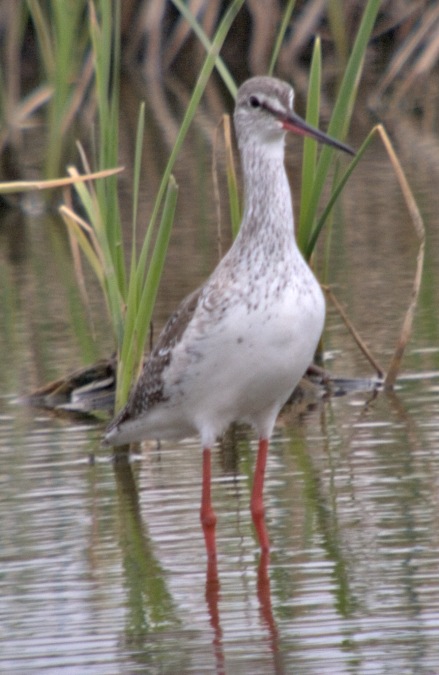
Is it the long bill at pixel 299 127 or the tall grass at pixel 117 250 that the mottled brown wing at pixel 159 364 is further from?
the long bill at pixel 299 127

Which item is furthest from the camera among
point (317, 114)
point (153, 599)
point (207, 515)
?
point (317, 114)

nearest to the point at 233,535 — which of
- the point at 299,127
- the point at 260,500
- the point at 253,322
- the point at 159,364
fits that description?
the point at 260,500

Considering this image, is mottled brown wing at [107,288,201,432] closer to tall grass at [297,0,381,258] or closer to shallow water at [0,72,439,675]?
shallow water at [0,72,439,675]

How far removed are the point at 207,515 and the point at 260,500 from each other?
235 mm

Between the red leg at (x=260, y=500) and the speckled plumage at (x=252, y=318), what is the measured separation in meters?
0.08

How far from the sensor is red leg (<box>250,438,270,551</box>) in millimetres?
5980

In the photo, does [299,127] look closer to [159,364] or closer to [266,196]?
[266,196]

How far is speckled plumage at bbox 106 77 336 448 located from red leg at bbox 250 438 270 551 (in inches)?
3.1

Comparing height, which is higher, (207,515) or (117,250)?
(117,250)

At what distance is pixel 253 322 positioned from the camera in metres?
5.71

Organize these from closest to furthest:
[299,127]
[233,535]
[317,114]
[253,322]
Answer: [253,322] < [299,127] < [233,535] < [317,114]

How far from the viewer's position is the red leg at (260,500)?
19.6ft

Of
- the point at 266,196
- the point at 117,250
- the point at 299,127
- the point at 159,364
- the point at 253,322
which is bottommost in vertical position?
the point at 159,364

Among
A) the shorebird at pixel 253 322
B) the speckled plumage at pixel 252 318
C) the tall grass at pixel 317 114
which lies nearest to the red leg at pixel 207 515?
the shorebird at pixel 253 322
